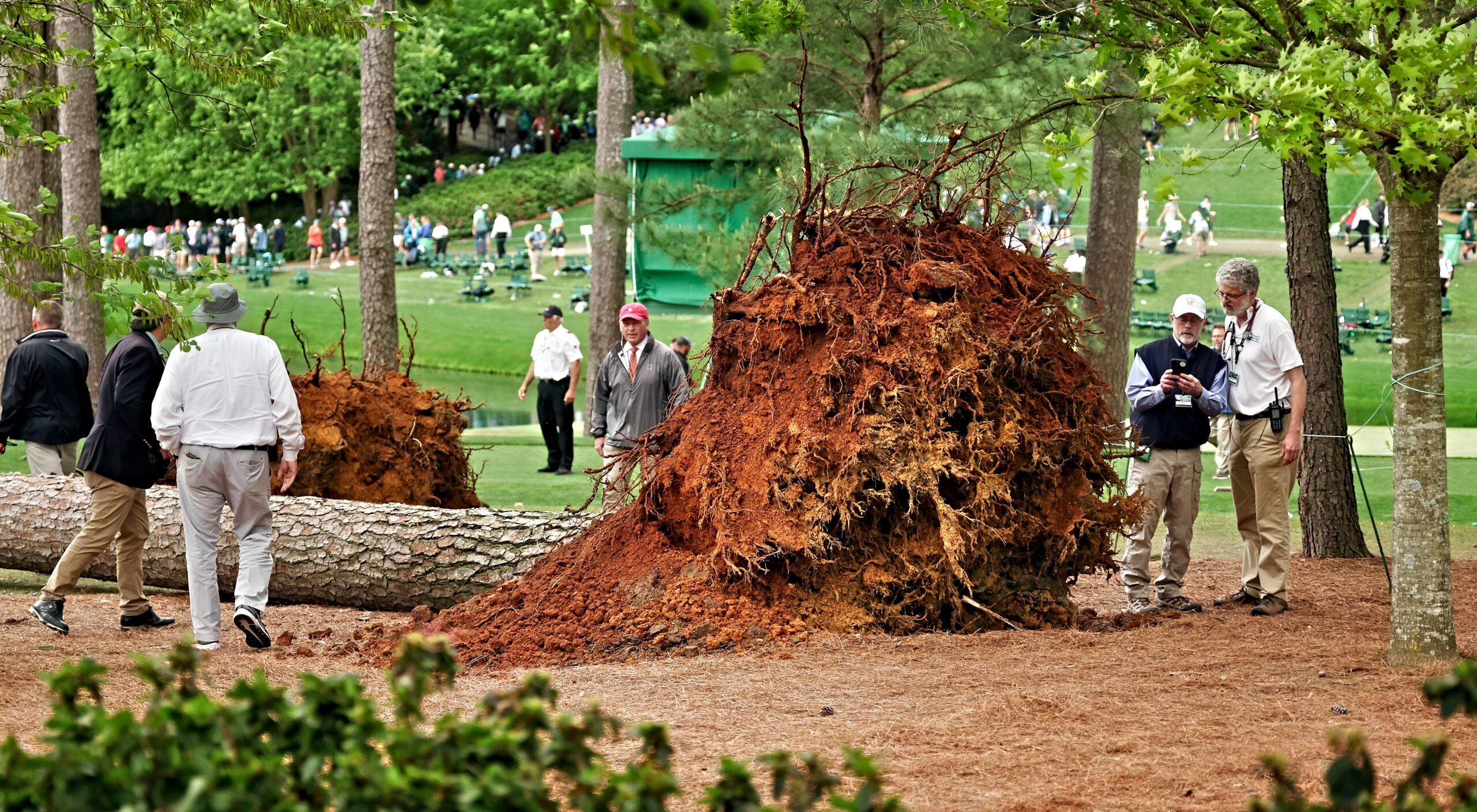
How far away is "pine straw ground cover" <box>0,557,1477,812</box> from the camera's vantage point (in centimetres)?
463

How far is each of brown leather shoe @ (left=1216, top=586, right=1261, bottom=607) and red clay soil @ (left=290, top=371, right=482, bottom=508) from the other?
5849mm

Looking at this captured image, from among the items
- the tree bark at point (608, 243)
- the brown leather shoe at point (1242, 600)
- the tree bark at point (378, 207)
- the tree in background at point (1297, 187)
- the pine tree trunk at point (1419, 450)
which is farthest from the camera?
the tree bark at point (608, 243)

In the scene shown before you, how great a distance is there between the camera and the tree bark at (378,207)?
15617 millimetres

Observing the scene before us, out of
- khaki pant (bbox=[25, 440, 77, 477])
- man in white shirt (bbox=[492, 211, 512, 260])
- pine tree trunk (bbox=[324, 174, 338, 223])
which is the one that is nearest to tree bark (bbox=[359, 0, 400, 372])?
khaki pant (bbox=[25, 440, 77, 477])

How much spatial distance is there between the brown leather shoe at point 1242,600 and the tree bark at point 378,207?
9895 millimetres

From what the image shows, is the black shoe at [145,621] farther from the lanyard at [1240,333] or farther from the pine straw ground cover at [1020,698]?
the lanyard at [1240,333]

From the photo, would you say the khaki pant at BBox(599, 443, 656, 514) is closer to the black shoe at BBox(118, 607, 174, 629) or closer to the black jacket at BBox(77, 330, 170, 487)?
the black jacket at BBox(77, 330, 170, 487)

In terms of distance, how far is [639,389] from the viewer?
9680 millimetres

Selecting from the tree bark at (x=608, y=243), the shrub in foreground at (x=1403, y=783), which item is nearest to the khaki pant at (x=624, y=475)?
the shrub in foreground at (x=1403, y=783)

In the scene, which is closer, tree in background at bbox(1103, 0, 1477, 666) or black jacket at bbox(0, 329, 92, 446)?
tree in background at bbox(1103, 0, 1477, 666)

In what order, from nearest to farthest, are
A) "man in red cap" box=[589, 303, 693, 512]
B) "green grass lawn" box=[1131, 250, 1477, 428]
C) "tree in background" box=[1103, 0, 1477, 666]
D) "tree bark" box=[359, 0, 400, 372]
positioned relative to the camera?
"tree in background" box=[1103, 0, 1477, 666] < "man in red cap" box=[589, 303, 693, 512] < "tree bark" box=[359, 0, 400, 372] < "green grass lawn" box=[1131, 250, 1477, 428]

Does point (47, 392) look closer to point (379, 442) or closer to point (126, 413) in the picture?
point (379, 442)

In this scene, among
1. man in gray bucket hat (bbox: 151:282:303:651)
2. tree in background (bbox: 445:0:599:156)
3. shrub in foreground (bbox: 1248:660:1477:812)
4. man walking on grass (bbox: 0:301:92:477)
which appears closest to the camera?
shrub in foreground (bbox: 1248:660:1477:812)

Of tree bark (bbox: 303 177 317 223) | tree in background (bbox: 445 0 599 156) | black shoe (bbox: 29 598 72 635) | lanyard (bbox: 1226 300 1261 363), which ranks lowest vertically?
black shoe (bbox: 29 598 72 635)
